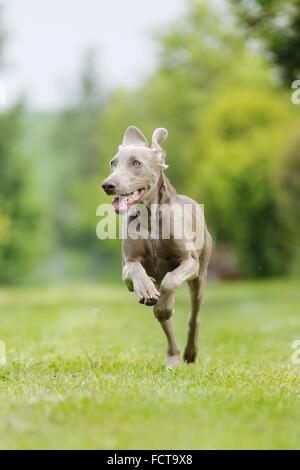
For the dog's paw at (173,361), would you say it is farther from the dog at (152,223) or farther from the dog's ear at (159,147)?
the dog's ear at (159,147)

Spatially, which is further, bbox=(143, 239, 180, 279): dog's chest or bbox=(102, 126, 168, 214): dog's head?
bbox=(143, 239, 180, 279): dog's chest

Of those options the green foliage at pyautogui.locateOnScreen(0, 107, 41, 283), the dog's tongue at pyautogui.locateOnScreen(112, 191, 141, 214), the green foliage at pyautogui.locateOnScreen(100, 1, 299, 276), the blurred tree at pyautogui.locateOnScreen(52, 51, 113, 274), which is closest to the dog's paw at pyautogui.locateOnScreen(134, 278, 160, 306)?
the dog's tongue at pyautogui.locateOnScreen(112, 191, 141, 214)

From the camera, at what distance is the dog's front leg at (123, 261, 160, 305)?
750 cm

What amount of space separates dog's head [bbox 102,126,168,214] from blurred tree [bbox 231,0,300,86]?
1566 cm

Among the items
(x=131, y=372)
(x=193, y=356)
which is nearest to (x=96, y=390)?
(x=131, y=372)

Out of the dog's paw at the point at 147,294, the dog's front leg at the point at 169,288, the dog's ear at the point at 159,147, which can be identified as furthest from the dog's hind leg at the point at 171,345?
the dog's ear at the point at 159,147

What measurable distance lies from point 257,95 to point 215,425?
41.5m

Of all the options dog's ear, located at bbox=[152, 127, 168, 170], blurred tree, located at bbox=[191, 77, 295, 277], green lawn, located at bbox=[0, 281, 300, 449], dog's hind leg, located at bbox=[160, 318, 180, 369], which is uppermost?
blurred tree, located at bbox=[191, 77, 295, 277]

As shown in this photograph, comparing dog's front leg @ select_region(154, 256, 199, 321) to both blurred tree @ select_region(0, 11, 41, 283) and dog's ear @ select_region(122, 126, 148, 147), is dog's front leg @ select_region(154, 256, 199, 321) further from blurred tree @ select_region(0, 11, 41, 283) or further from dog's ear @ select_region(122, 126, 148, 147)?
blurred tree @ select_region(0, 11, 41, 283)

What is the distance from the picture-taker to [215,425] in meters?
5.48

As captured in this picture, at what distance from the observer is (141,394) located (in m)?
6.38

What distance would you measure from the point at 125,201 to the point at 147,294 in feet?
2.59

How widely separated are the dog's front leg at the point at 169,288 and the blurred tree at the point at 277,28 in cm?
1588

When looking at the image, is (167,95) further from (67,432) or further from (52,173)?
(67,432)
